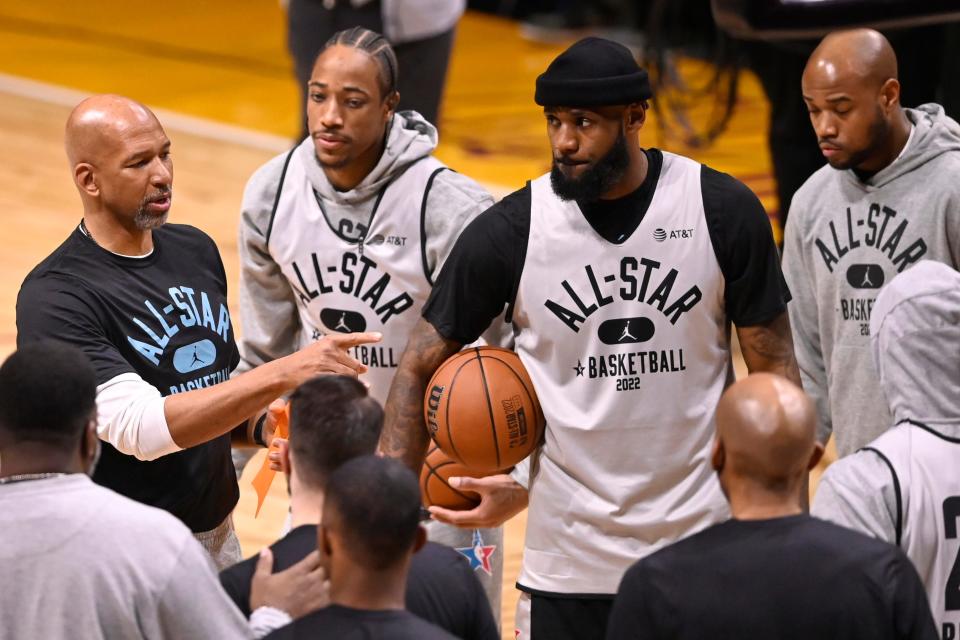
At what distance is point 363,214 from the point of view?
196 inches

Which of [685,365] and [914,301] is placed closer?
[914,301]

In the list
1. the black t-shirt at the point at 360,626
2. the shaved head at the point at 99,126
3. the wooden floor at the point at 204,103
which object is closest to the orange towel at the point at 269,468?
the shaved head at the point at 99,126

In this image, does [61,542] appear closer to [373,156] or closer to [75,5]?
[373,156]

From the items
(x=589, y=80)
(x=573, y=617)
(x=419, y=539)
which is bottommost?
(x=573, y=617)

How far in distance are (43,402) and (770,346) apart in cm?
190

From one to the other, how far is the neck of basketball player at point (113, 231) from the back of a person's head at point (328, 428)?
1368mm

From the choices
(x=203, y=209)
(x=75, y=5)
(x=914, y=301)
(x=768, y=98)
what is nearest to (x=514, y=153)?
(x=203, y=209)

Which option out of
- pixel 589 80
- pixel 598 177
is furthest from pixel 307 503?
pixel 589 80

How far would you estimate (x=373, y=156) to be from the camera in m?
4.98

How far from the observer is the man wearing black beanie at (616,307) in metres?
4.18

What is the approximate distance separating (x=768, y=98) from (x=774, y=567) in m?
5.32

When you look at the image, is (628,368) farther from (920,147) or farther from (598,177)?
(920,147)

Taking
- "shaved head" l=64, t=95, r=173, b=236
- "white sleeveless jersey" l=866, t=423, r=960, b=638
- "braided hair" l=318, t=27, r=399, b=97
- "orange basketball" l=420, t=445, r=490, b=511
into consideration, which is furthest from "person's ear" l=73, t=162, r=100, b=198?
"white sleeveless jersey" l=866, t=423, r=960, b=638

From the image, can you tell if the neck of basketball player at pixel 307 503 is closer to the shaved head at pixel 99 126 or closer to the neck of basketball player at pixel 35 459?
the neck of basketball player at pixel 35 459
